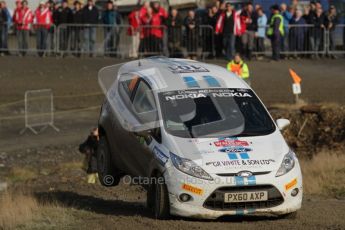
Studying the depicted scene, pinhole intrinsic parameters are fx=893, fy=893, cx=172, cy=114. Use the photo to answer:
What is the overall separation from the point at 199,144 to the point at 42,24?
19.2 m

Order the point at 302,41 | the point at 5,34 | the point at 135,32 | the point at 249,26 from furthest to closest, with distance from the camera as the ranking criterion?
the point at 5,34
the point at 302,41
the point at 135,32
the point at 249,26

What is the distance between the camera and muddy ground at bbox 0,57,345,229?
10.8 metres

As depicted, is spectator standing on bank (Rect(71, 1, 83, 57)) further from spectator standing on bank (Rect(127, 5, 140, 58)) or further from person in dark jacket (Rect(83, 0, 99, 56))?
spectator standing on bank (Rect(127, 5, 140, 58))

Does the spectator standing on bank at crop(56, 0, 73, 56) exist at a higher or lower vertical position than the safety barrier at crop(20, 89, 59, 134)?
higher

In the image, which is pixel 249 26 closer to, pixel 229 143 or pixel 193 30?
pixel 193 30

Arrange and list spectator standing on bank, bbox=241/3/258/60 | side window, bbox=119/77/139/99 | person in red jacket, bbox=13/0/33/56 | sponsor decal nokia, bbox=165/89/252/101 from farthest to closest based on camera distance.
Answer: person in red jacket, bbox=13/0/33/56
spectator standing on bank, bbox=241/3/258/60
side window, bbox=119/77/139/99
sponsor decal nokia, bbox=165/89/252/101

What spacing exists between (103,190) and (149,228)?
17.4ft

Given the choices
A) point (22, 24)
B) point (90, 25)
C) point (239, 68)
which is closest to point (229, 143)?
point (239, 68)

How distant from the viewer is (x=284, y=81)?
26609mm

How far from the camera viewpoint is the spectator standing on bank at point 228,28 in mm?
27625

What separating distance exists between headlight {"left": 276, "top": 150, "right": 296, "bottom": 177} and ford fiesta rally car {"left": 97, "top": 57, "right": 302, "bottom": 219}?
0.01 meters

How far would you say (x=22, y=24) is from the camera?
29516 mm

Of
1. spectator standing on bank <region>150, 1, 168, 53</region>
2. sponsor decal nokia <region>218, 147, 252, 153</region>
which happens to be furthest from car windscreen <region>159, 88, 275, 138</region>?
spectator standing on bank <region>150, 1, 168, 53</region>

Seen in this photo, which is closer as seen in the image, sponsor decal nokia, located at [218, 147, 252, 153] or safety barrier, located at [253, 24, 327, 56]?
sponsor decal nokia, located at [218, 147, 252, 153]
